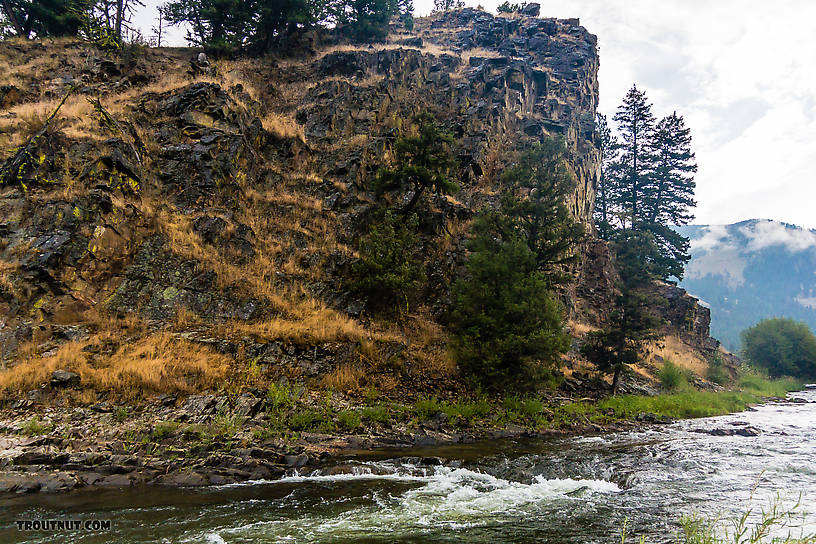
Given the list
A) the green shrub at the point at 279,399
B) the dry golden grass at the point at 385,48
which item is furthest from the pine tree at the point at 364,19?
the green shrub at the point at 279,399

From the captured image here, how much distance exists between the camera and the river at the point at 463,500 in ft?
25.0

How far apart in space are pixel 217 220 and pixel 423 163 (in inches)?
544

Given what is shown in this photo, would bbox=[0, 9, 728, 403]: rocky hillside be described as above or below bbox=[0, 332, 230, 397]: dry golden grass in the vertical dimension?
above

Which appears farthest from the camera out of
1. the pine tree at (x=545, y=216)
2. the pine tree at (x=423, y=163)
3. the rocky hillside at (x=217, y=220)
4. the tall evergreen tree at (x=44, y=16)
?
the tall evergreen tree at (x=44, y=16)

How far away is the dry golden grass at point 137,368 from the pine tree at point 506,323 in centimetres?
1166

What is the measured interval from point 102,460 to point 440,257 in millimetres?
21567

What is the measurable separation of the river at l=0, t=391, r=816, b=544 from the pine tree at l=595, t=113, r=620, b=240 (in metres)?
37.6

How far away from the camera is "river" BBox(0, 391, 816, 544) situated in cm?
762

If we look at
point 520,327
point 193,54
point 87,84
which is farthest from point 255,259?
point 193,54

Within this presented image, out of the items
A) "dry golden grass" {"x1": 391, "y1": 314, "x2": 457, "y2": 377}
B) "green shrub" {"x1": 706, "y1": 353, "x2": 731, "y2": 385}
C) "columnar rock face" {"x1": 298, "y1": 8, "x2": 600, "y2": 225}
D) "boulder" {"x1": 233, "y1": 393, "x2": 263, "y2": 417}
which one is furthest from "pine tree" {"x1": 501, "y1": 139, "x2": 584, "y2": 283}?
"green shrub" {"x1": 706, "y1": 353, "x2": 731, "y2": 385}

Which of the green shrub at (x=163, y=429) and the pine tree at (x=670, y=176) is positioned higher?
the pine tree at (x=670, y=176)

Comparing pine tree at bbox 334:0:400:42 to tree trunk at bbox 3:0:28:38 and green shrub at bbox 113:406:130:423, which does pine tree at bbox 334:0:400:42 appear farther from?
green shrub at bbox 113:406:130:423

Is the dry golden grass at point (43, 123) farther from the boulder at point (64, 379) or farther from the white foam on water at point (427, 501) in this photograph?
the white foam on water at point (427, 501)

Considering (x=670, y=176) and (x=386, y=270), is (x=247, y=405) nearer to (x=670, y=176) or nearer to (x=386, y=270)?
(x=386, y=270)
